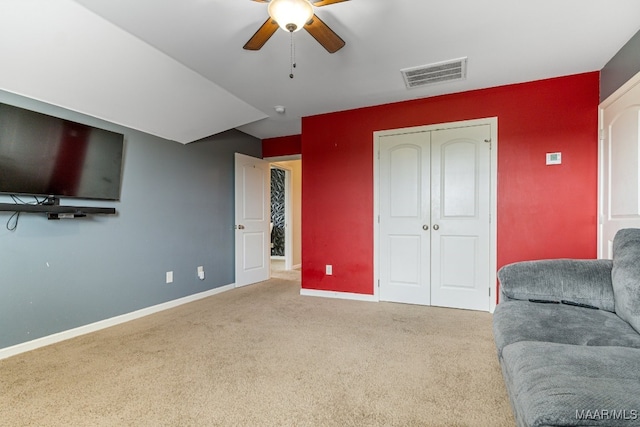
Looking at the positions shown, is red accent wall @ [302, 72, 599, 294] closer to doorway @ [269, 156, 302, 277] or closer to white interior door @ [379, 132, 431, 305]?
white interior door @ [379, 132, 431, 305]

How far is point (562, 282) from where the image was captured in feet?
6.08

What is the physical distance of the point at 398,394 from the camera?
68.2 inches

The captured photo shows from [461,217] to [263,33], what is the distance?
2.62 m

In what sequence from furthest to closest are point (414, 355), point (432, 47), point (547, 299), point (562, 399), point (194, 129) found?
point (194, 129) < point (432, 47) < point (414, 355) < point (547, 299) < point (562, 399)

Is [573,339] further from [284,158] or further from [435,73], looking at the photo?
[284,158]

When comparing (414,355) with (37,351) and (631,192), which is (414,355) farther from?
(37,351)

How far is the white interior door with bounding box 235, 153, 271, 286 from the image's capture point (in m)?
4.55

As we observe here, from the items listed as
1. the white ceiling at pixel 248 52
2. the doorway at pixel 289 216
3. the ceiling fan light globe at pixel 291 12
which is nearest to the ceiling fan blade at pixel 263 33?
the ceiling fan light globe at pixel 291 12

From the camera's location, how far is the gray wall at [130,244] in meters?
2.35

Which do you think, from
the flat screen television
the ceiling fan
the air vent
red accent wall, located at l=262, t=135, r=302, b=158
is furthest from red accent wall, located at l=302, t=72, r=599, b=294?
the flat screen television

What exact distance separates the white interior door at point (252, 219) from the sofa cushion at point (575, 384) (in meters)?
3.83

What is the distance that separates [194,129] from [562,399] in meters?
3.70

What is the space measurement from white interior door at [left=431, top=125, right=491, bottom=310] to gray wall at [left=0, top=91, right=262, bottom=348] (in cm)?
280

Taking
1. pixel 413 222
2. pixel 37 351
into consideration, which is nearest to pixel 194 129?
pixel 37 351
